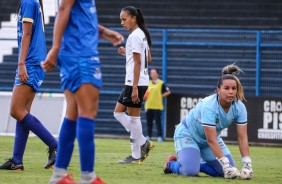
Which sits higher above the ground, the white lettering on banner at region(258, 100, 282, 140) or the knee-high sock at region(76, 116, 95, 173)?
the knee-high sock at region(76, 116, 95, 173)

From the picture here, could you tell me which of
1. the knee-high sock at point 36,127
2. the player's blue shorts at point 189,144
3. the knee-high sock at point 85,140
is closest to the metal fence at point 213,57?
the player's blue shorts at point 189,144

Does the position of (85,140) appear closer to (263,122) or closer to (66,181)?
(66,181)

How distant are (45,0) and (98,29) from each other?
19691 mm

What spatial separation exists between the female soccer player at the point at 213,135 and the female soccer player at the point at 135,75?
1.80 m

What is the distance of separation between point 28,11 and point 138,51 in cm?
259

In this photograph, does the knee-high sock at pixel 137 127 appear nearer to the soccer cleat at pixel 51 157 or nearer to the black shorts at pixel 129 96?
the black shorts at pixel 129 96

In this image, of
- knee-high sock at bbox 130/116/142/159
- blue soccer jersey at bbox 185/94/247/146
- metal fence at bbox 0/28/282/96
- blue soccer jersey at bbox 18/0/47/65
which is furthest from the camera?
metal fence at bbox 0/28/282/96

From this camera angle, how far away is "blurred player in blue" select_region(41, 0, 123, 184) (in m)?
6.75

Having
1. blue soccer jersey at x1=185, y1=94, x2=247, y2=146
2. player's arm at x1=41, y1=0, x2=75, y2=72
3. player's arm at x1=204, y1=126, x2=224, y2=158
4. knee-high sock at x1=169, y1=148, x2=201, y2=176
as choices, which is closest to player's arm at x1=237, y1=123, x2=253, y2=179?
blue soccer jersey at x1=185, y1=94, x2=247, y2=146

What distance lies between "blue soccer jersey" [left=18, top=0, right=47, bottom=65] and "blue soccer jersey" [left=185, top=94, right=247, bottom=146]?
1914 millimetres

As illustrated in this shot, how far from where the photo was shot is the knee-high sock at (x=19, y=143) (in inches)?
374

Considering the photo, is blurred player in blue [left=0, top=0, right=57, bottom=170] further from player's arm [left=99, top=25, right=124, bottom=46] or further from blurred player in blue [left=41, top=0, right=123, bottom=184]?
blurred player in blue [left=41, top=0, right=123, bottom=184]

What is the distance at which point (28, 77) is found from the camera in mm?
9312

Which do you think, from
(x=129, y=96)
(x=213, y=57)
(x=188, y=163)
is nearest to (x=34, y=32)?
(x=188, y=163)
